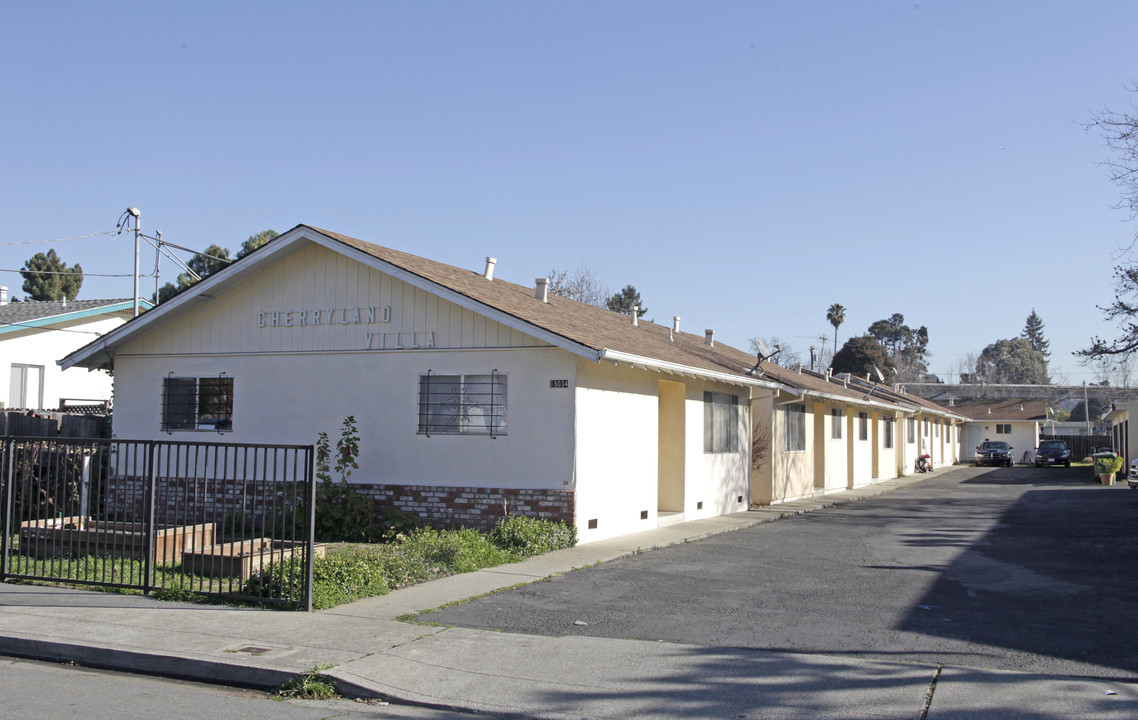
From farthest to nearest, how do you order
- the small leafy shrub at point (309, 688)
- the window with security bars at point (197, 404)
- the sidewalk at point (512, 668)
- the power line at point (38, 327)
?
1. the power line at point (38, 327)
2. the window with security bars at point (197, 404)
3. the small leafy shrub at point (309, 688)
4. the sidewalk at point (512, 668)

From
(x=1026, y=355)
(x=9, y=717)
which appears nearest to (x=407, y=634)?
(x=9, y=717)

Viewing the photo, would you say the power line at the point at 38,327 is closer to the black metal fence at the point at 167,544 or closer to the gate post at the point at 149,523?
the black metal fence at the point at 167,544

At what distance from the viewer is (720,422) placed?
63.0 feet

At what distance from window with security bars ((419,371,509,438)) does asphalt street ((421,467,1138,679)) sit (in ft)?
10.2

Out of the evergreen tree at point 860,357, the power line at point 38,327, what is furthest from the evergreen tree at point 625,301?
the power line at point 38,327

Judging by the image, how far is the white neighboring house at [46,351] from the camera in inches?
1016

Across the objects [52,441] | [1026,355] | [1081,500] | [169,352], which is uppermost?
[1026,355]

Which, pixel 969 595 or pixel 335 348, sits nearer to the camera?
pixel 969 595

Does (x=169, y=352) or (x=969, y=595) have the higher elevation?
(x=169, y=352)

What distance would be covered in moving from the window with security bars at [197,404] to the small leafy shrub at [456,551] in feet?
17.8

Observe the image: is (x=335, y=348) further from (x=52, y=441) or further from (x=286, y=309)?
(x=52, y=441)

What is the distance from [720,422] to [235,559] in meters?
11.1

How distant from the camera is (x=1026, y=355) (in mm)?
139000

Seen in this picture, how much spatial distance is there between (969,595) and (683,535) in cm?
565
